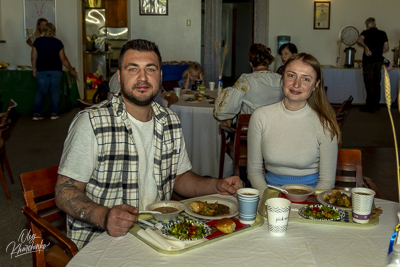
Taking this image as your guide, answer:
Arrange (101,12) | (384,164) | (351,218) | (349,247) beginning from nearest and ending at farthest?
(349,247) < (351,218) < (384,164) < (101,12)

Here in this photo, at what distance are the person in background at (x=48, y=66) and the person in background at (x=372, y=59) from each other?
5.44 m

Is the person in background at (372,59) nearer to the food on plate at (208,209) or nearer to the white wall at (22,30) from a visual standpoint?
the white wall at (22,30)

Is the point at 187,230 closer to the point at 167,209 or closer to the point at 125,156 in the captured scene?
the point at 167,209

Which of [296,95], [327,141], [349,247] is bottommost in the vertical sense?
[349,247]

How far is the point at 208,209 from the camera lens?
172cm

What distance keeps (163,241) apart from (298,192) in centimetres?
71

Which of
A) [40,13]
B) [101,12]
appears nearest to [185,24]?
[101,12]

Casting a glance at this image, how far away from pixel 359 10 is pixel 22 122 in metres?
7.56

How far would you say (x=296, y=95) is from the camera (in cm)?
244

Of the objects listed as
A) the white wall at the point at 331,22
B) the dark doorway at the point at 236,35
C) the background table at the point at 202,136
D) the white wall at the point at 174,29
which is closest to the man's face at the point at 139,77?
the background table at the point at 202,136

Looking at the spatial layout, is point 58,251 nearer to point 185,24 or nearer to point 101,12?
point 185,24

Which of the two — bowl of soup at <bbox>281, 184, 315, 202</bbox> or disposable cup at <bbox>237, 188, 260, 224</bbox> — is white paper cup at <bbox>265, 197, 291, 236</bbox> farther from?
bowl of soup at <bbox>281, 184, 315, 202</bbox>

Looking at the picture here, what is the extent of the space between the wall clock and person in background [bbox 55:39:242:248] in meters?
9.62

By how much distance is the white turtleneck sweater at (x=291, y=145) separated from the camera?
2.41 m
